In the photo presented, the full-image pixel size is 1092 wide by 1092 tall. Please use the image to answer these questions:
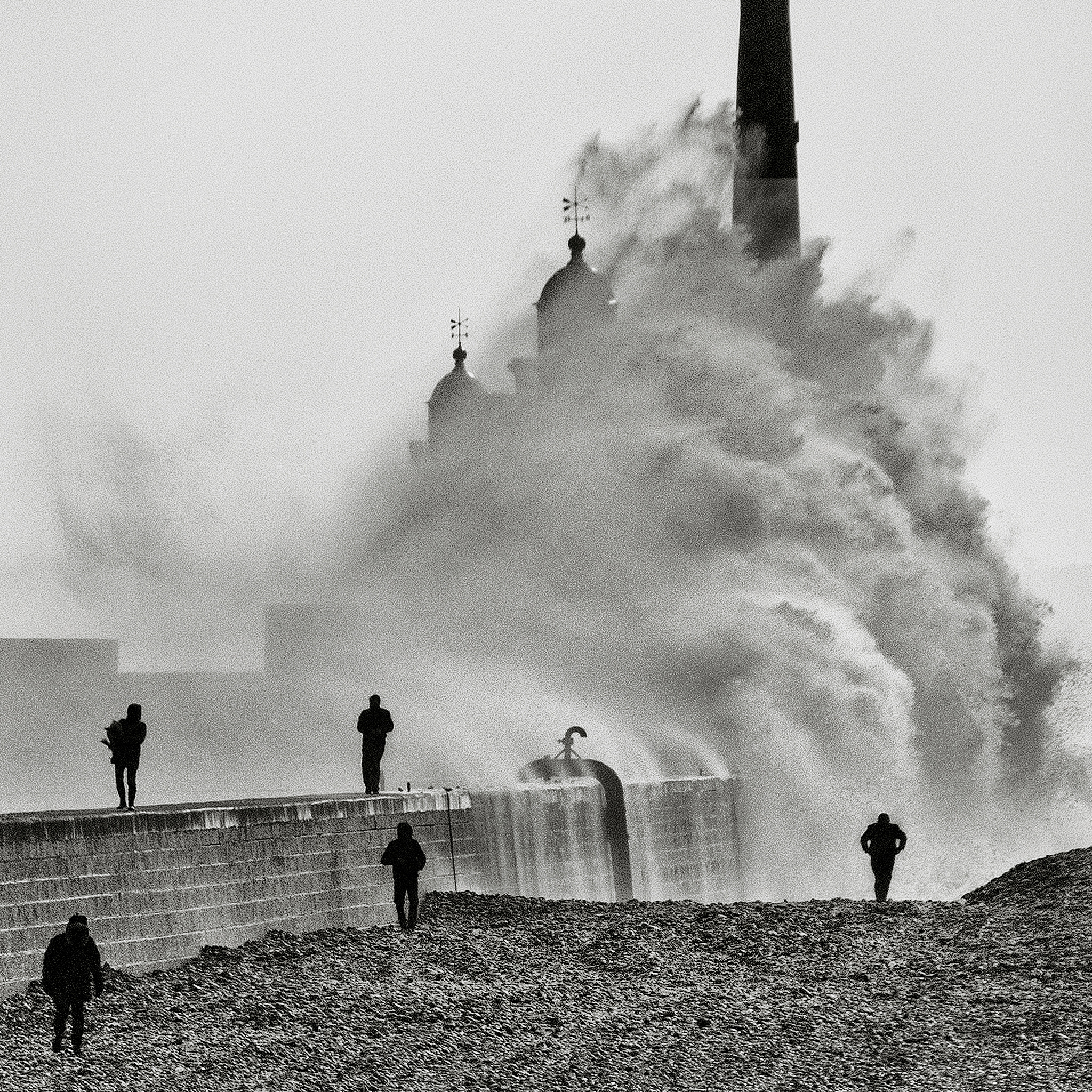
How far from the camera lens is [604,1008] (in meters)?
10.9

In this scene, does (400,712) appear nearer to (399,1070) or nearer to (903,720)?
(903,720)

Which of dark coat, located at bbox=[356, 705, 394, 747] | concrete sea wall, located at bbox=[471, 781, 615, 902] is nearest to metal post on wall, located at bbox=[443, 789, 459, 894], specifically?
concrete sea wall, located at bbox=[471, 781, 615, 902]

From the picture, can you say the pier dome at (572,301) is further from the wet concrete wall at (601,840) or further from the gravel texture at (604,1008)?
the gravel texture at (604,1008)

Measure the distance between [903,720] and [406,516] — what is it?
15367 millimetres

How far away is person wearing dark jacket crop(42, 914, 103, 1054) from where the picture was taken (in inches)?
334

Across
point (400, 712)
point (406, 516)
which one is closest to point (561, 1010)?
point (400, 712)

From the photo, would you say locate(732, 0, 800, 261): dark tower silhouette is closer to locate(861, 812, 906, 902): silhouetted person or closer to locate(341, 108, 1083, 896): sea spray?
locate(341, 108, 1083, 896): sea spray

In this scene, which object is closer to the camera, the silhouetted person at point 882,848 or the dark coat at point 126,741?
the dark coat at point 126,741

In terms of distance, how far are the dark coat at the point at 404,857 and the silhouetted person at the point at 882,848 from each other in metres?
3.88

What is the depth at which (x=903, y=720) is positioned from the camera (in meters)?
29.1

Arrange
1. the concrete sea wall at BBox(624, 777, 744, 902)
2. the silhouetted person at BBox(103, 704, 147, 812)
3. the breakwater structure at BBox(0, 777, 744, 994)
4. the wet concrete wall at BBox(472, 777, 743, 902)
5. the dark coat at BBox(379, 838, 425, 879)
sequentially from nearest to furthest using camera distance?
the breakwater structure at BBox(0, 777, 744, 994) < the silhouetted person at BBox(103, 704, 147, 812) < the dark coat at BBox(379, 838, 425, 879) < the wet concrete wall at BBox(472, 777, 743, 902) < the concrete sea wall at BBox(624, 777, 744, 902)

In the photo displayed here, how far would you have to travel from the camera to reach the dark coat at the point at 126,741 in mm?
11578

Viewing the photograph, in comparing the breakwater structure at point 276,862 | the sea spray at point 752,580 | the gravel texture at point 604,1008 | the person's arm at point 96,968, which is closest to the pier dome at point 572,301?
the sea spray at point 752,580

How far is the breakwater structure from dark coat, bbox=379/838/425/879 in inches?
11.3
